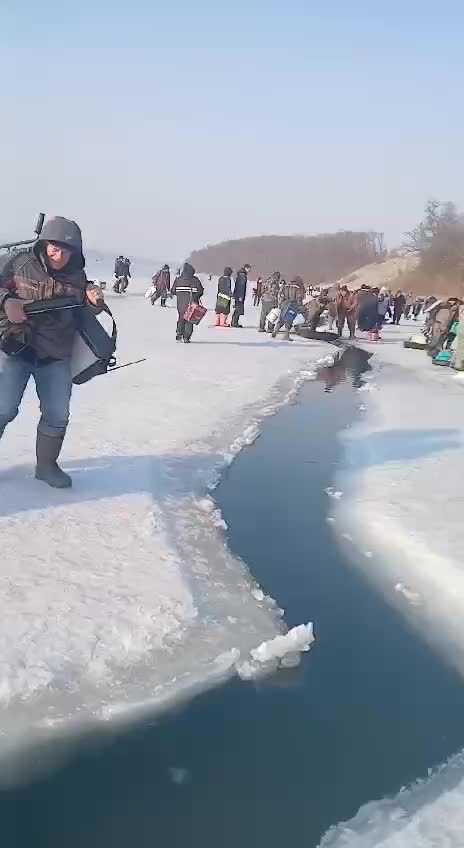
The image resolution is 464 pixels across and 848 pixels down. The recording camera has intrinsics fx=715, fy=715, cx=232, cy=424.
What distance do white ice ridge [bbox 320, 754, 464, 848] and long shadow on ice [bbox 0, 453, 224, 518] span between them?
2.42 m

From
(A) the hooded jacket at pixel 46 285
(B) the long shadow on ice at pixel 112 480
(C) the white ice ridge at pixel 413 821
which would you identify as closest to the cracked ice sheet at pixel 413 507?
(C) the white ice ridge at pixel 413 821

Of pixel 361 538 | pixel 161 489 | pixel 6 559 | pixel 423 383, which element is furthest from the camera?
pixel 423 383

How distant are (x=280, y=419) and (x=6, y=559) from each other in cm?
448

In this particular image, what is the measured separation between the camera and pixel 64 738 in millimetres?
2242

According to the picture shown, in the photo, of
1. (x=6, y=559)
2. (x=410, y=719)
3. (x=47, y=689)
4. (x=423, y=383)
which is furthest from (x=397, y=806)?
(x=423, y=383)

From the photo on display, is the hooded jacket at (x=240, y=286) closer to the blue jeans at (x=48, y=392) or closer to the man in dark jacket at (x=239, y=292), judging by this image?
the man in dark jacket at (x=239, y=292)

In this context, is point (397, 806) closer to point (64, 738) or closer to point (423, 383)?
point (64, 738)

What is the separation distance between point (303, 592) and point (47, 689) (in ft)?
4.50

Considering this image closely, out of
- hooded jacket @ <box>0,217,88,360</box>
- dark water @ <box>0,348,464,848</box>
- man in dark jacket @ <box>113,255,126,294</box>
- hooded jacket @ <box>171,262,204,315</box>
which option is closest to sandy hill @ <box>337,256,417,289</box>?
man in dark jacket @ <box>113,255,126,294</box>

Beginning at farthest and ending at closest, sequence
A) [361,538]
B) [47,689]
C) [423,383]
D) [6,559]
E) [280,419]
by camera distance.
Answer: [423,383] < [280,419] < [361,538] < [6,559] < [47,689]

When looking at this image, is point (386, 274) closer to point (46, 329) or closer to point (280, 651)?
point (46, 329)

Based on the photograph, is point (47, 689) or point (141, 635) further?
point (141, 635)

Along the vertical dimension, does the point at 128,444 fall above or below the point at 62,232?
below

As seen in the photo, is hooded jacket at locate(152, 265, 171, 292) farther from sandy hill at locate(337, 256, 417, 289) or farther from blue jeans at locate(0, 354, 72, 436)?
sandy hill at locate(337, 256, 417, 289)
